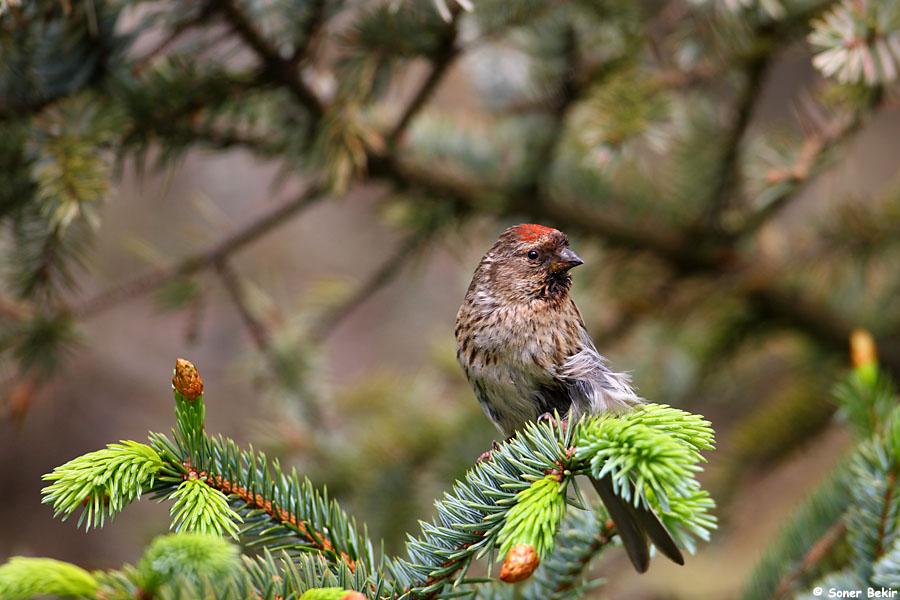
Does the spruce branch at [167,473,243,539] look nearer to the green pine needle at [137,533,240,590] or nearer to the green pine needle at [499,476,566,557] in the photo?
the green pine needle at [137,533,240,590]

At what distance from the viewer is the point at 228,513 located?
1.10 m

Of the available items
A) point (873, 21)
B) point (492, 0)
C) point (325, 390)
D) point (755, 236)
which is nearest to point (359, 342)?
point (325, 390)

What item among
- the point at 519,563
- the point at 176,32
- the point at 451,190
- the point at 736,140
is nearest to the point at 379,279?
the point at 451,190

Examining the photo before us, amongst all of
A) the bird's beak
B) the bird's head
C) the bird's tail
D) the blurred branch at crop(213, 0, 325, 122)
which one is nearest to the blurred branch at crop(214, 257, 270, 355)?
the blurred branch at crop(213, 0, 325, 122)

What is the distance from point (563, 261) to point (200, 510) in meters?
1.13

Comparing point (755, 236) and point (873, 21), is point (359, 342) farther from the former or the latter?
point (873, 21)

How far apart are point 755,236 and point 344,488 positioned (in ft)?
5.64

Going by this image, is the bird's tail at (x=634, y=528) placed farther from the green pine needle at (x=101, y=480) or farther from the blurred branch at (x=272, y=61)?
the blurred branch at (x=272, y=61)

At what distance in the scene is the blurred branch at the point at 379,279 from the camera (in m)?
2.49

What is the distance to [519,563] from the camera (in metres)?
1.00

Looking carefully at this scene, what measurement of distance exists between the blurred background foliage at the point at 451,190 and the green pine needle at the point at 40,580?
86 centimetres

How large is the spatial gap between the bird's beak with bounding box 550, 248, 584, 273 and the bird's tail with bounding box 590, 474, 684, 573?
610 mm

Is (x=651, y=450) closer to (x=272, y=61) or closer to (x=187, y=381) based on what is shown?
(x=187, y=381)

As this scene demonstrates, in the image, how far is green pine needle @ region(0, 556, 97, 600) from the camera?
2.75 feet
